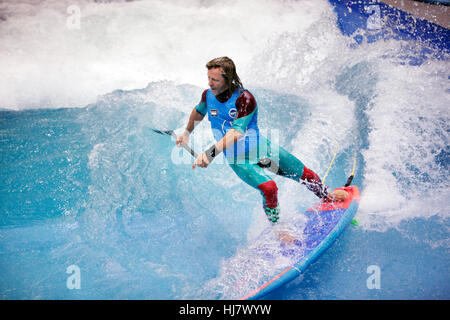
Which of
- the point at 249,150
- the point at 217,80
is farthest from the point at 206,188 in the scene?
the point at 217,80

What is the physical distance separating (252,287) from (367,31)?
12.5 feet

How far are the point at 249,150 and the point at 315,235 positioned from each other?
0.72 m

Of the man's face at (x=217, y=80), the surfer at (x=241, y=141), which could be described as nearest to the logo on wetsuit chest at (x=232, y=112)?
the surfer at (x=241, y=141)

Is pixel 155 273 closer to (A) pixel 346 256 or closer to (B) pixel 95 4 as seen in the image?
(A) pixel 346 256

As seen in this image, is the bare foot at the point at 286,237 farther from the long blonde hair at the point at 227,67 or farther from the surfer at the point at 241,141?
Result: the long blonde hair at the point at 227,67

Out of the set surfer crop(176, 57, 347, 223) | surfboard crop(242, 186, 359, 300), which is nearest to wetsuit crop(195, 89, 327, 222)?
surfer crop(176, 57, 347, 223)

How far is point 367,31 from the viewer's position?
4121 mm

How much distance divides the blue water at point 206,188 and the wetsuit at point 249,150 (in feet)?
1.37

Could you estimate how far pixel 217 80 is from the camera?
1783 millimetres

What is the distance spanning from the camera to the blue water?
1959 millimetres

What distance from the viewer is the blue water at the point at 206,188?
1959 millimetres

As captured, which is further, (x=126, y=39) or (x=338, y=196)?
(x=126, y=39)

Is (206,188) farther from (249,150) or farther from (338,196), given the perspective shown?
(338,196)
